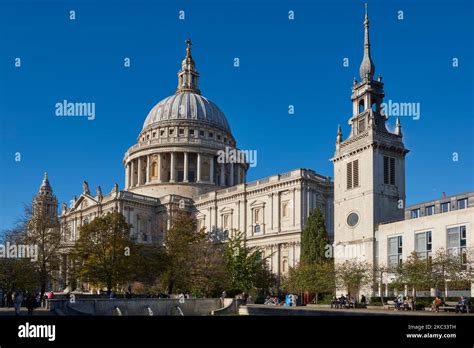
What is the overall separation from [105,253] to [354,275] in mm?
24183

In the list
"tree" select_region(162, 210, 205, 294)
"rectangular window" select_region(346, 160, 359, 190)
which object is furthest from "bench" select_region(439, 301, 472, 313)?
"tree" select_region(162, 210, 205, 294)

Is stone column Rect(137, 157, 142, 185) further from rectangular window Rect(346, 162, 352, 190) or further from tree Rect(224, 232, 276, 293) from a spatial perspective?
rectangular window Rect(346, 162, 352, 190)

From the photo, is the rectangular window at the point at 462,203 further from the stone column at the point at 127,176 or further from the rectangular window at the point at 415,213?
the stone column at the point at 127,176

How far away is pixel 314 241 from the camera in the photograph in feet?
236

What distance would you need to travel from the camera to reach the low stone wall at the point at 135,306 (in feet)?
148

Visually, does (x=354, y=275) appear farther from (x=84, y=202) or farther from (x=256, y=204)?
(x=84, y=202)

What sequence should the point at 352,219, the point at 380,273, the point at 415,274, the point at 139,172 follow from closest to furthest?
the point at 415,274 → the point at 380,273 → the point at 352,219 → the point at 139,172

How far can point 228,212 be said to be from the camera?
10100 cm

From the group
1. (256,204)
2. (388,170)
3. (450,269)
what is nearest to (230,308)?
(450,269)

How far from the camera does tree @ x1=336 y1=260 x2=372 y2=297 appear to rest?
5909cm

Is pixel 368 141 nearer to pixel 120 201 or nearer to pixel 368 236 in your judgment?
pixel 368 236

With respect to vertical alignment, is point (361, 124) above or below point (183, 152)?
below

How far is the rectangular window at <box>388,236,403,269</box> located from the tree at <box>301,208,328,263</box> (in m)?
10.4
